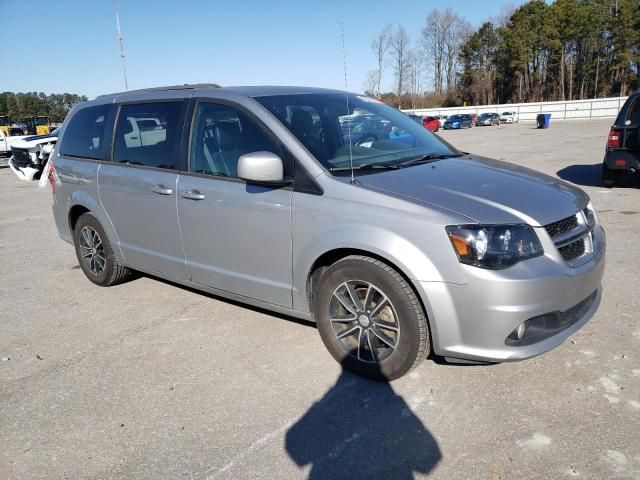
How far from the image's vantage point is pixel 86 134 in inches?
198

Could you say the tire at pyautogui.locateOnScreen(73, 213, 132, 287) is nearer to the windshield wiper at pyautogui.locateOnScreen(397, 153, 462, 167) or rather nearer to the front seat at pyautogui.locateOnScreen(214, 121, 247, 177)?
the front seat at pyautogui.locateOnScreen(214, 121, 247, 177)

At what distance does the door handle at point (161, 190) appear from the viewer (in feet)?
13.0

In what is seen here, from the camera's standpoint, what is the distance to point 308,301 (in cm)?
340

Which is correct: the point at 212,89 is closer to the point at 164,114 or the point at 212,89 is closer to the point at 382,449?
the point at 164,114

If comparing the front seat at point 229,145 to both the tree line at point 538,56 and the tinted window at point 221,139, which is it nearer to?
the tinted window at point 221,139

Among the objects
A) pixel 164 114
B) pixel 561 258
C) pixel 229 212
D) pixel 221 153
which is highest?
pixel 164 114

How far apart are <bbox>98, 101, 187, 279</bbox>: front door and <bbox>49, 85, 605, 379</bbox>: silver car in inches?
0.7

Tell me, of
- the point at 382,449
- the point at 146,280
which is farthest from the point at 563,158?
the point at 382,449

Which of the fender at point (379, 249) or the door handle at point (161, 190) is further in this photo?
the door handle at point (161, 190)

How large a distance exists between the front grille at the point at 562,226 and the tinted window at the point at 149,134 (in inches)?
107

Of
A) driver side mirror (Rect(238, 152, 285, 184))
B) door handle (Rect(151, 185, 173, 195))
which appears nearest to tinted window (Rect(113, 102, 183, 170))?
door handle (Rect(151, 185, 173, 195))

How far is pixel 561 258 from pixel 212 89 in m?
2.77

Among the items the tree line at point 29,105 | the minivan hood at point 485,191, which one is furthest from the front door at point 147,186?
the tree line at point 29,105

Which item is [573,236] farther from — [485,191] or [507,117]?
[507,117]
